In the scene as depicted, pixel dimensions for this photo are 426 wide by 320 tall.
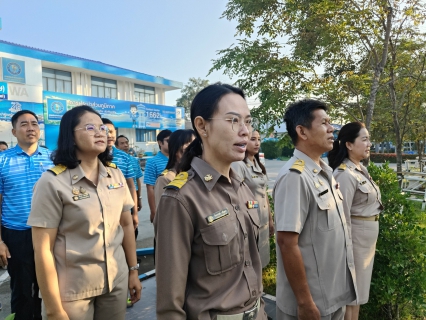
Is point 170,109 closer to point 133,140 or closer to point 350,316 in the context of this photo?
point 133,140

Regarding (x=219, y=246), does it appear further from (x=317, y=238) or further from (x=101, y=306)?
(x=101, y=306)

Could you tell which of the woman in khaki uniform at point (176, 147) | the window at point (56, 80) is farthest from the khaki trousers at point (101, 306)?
the window at point (56, 80)

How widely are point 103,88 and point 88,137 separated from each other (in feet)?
82.7

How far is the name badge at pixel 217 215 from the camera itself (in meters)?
1.20

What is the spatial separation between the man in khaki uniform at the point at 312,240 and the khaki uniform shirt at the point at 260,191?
3.30 ft

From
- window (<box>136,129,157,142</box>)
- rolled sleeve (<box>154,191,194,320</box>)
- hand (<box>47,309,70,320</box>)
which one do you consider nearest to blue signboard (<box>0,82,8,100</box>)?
window (<box>136,129,157,142</box>)

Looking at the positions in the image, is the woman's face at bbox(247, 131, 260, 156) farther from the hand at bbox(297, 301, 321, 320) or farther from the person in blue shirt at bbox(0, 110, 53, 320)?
the person in blue shirt at bbox(0, 110, 53, 320)

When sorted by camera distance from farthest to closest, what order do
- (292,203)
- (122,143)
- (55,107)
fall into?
(55,107) < (122,143) < (292,203)

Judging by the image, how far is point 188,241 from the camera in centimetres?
→ 119

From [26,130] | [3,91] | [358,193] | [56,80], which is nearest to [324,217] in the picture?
[358,193]

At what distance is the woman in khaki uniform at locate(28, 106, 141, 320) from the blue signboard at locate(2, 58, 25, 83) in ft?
62.3

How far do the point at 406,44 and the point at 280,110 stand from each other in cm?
284

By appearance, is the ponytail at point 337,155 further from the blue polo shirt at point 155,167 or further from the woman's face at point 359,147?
the blue polo shirt at point 155,167

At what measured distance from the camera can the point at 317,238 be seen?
1.82m
